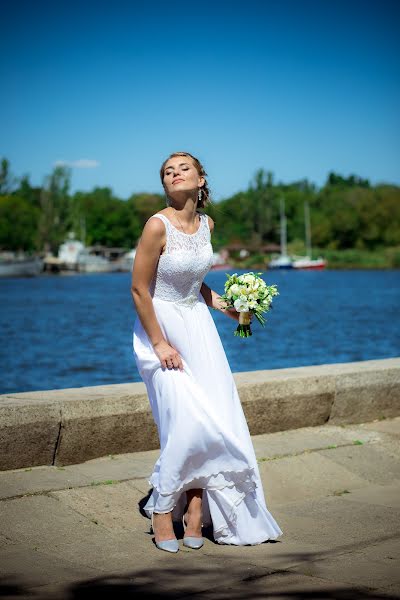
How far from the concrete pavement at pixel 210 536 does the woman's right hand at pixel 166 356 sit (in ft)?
3.25

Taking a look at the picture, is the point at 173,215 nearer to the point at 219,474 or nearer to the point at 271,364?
the point at 219,474

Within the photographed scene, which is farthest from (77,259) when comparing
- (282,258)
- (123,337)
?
(123,337)

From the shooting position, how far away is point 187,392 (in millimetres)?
4957

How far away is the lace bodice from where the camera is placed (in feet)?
16.5

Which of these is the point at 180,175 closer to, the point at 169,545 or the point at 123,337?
the point at 169,545

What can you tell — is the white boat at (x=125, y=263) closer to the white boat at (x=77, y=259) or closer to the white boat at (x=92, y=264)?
the white boat at (x=92, y=264)

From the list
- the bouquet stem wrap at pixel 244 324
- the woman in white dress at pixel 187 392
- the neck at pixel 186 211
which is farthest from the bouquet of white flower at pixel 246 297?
the neck at pixel 186 211

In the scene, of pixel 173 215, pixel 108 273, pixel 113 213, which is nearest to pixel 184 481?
pixel 173 215

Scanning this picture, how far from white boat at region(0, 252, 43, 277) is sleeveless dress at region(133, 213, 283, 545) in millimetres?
114064

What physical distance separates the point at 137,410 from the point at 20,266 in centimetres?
11486

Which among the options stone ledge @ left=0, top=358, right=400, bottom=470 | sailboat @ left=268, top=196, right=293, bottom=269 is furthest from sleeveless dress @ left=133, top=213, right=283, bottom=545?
sailboat @ left=268, top=196, right=293, bottom=269

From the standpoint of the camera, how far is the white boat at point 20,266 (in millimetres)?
117400

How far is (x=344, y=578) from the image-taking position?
4281 millimetres

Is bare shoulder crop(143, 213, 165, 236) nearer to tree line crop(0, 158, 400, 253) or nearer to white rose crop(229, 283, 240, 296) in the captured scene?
white rose crop(229, 283, 240, 296)
